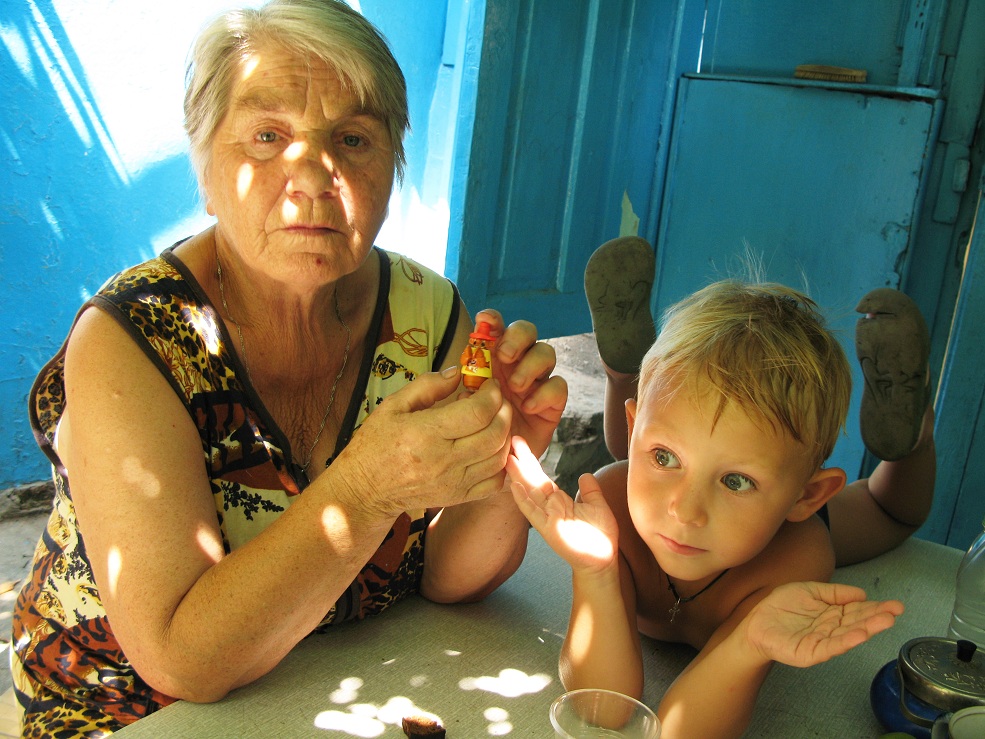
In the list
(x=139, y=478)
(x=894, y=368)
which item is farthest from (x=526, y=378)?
(x=894, y=368)

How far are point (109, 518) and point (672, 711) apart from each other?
93cm

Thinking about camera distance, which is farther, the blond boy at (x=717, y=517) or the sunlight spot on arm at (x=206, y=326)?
the sunlight spot on arm at (x=206, y=326)

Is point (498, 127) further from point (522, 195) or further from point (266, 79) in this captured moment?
point (266, 79)

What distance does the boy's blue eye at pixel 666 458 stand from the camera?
1.56m

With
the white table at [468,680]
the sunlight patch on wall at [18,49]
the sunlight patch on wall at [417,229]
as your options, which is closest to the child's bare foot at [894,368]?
the white table at [468,680]

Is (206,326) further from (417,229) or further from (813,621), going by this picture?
(417,229)

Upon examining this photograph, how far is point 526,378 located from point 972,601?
1014 millimetres

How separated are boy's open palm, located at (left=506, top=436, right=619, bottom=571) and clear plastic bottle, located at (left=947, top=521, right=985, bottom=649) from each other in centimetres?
78

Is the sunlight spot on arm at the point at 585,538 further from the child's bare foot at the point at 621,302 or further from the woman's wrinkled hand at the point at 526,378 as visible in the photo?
the child's bare foot at the point at 621,302

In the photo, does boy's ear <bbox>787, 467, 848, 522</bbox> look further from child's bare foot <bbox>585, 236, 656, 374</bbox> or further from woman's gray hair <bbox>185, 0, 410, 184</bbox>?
woman's gray hair <bbox>185, 0, 410, 184</bbox>

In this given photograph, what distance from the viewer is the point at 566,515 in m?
1.48

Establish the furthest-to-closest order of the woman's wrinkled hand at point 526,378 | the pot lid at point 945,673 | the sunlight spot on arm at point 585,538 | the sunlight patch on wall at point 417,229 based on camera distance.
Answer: the sunlight patch on wall at point 417,229 → the woman's wrinkled hand at point 526,378 → the sunlight spot on arm at point 585,538 → the pot lid at point 945,673

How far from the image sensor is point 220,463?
1.60m

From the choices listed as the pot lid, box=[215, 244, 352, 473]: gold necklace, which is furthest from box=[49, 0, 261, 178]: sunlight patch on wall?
the pot lid
